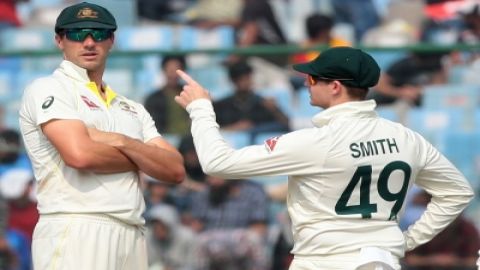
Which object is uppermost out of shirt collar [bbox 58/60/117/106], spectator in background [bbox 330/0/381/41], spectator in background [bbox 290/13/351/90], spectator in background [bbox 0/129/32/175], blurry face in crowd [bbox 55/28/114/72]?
spectator in background [bbox 330/0/381/41]

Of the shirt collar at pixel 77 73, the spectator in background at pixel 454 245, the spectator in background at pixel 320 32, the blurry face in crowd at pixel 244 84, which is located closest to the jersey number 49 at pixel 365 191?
the shirt collar at pixel 77 73

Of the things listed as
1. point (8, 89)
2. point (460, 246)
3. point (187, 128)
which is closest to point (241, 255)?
point (187, 128)

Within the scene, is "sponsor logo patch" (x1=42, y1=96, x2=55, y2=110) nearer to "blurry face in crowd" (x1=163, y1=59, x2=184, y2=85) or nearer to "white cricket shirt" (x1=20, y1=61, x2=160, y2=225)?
"white cricket shirt" (x1=20, y1=61, x2=160, y2=225)

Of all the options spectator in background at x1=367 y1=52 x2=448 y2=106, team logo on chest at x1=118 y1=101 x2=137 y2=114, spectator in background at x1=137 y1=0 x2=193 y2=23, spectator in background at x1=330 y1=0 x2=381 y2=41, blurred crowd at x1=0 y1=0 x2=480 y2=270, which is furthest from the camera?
spectator in background at x1=137 y1=0 x2=193 y2=23

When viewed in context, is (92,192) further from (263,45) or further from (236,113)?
(263,45)

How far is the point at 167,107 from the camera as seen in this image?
10.3 m

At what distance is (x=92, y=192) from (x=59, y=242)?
0.86 feet

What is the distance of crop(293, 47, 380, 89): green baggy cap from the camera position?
530 centimetres

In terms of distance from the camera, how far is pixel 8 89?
10.5 meters

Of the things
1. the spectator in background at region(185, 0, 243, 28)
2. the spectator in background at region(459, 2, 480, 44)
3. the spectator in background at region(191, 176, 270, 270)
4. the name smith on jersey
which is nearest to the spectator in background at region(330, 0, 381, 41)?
the spectator in background at region(459, 2, 480, 44)

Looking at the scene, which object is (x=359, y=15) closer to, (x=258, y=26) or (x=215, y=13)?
(x=258, y=26)

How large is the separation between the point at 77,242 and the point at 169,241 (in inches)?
187

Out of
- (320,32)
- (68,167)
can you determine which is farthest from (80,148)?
(320,32)

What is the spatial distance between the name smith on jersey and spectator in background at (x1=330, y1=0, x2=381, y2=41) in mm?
6270
